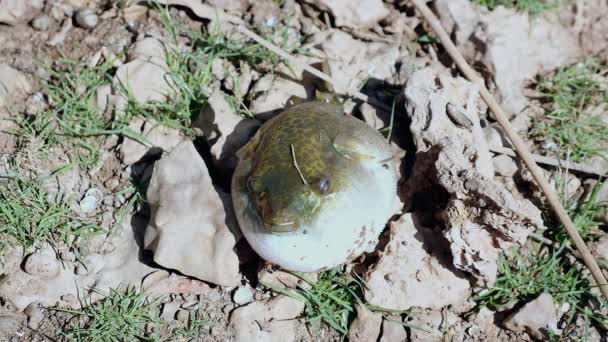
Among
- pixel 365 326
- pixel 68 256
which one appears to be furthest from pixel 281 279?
pixel 68 256

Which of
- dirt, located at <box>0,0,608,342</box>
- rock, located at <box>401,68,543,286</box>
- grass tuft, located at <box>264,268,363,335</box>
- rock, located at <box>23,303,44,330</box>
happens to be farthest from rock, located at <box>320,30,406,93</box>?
rock, located at <box>23,303,44,330</box>

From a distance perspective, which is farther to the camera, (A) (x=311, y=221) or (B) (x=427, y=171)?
(B) (x=427, y=171)

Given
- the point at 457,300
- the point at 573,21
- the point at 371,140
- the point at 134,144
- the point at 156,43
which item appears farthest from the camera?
the point at 573,21

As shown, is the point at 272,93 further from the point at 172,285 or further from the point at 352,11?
the point at 172,285

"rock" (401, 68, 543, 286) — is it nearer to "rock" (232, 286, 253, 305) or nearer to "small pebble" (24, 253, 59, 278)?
"rock" (232, 286, 253, 305)

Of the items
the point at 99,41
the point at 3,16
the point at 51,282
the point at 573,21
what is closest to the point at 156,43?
the point at 99,41

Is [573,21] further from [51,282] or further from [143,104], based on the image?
[51,282]

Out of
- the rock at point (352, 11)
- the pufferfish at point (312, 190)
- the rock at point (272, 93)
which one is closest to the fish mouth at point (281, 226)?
the pufferfish at point (312, 190)
